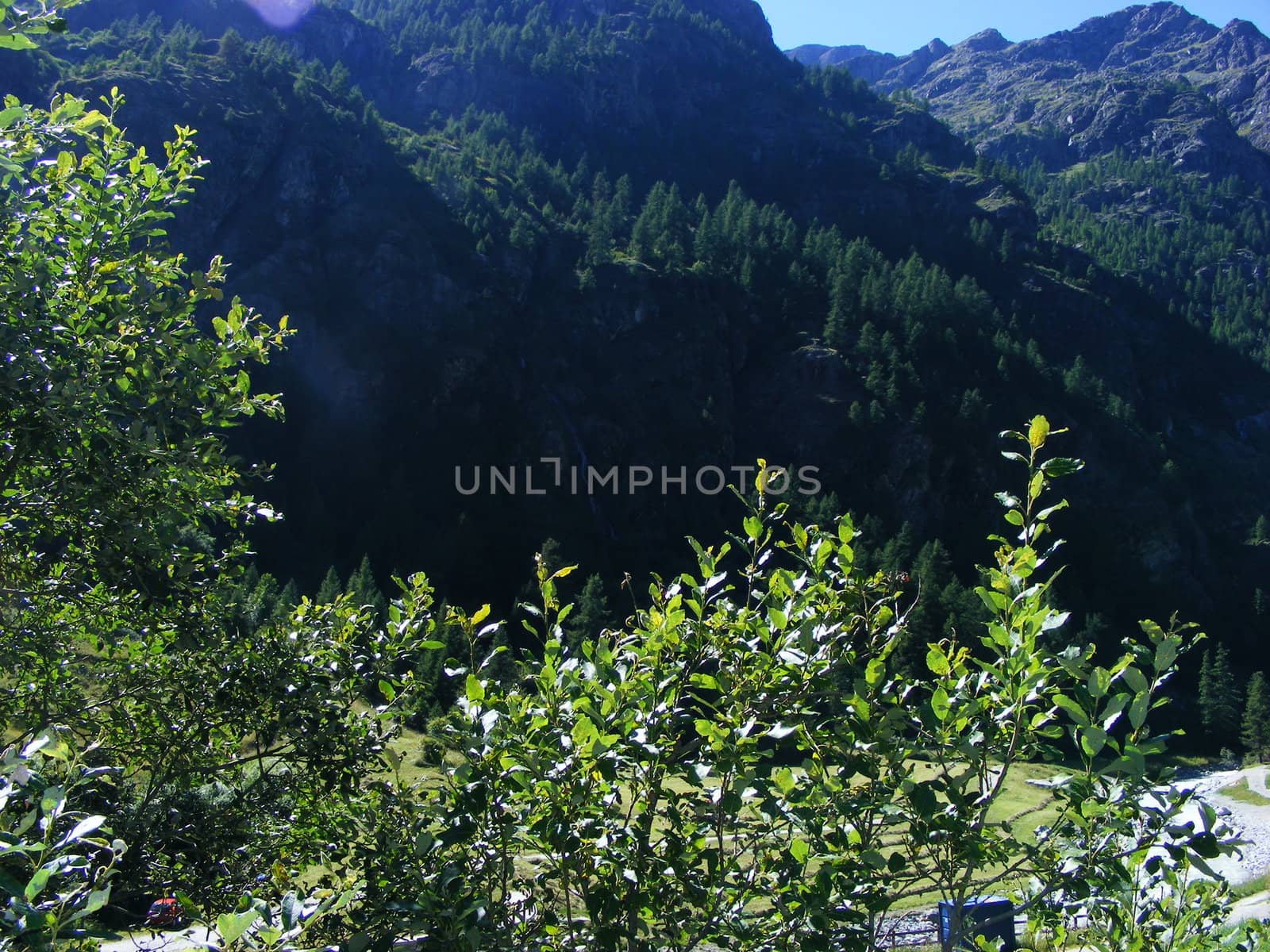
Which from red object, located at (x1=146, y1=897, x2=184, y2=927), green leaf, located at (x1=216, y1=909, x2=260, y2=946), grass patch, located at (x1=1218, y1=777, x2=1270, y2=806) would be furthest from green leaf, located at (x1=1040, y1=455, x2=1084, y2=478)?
grass patch, located at (x1=1218, y1=777, x2=1270, y2=806)

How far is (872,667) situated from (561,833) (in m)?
1.00

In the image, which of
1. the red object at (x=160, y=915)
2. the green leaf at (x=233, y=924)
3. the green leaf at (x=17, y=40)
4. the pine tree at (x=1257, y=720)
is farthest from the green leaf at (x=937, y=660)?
the pine tree at (x=1257, y=720)

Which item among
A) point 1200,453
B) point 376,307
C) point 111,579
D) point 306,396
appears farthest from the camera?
point 1200,453

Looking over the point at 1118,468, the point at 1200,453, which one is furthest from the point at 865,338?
the point at 1200,453

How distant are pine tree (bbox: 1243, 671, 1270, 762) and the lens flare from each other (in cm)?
15418

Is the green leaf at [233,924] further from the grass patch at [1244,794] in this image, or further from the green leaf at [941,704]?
the grass patch at [1244,794]

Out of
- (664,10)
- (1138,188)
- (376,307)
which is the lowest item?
(376,307)

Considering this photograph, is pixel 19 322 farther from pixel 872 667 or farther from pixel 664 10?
pixel 664 10

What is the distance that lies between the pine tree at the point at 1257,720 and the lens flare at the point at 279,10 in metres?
154

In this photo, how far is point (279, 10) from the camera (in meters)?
139

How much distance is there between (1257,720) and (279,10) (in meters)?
158

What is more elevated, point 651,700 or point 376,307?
point 376,307

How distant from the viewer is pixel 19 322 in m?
3.49

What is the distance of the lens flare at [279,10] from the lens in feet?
453
